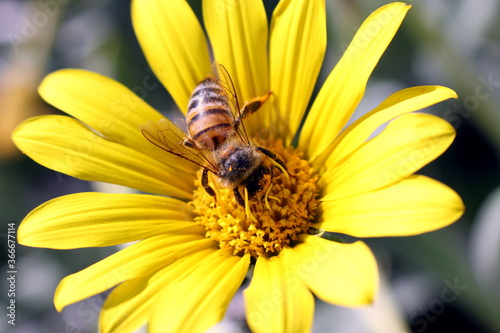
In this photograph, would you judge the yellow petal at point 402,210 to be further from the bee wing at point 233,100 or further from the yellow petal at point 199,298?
the bee wing at point 233,100

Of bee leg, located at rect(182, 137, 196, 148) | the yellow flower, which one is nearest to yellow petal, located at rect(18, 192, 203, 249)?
the yellow flower

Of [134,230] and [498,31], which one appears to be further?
[498,31]

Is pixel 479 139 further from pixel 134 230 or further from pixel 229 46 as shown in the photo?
pixel 134 230

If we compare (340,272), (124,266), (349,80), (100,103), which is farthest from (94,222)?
(349,80)

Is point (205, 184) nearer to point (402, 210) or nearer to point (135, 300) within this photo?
point (135, 300)

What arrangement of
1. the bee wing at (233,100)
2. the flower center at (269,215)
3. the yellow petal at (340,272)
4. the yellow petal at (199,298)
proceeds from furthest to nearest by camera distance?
the bee wing at (233,100), the flower center at (269,215), the yellow petal at (199,298), the yellow petal at (340,272)

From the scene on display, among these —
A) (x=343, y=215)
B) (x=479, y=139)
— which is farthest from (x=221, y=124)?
(x=479, y=139)

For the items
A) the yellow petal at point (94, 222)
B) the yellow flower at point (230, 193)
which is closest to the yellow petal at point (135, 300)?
the yellow flower at point (230, 193)
